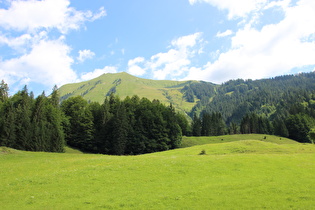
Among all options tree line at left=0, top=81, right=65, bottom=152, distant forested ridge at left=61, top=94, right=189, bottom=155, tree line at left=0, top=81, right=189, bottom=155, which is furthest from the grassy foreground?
distant forested ridge at left=61, top=94, right=189, bottom=155

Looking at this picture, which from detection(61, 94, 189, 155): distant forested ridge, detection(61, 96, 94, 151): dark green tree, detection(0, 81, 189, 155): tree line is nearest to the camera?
detection(0, 81, 189, 155): tree line

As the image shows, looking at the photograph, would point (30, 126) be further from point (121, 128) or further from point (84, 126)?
point (121, 128)

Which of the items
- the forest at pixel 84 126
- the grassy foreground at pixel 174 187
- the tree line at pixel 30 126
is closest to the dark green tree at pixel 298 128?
the forest at pixel 84 126

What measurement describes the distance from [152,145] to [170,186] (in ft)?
204

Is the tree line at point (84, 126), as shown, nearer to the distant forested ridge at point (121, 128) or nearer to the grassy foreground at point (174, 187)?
the distant forested ridge at point (121, 128)

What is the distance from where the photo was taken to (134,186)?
21.4 metres

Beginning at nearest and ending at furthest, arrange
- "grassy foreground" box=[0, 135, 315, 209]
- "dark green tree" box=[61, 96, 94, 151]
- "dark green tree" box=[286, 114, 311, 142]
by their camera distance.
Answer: "grassy foreground" box=[0, 135, 315, 209], "dark green tree" box=[61, 96, 94, 151], "dark green tree" box=[286, 114, 311, 142]

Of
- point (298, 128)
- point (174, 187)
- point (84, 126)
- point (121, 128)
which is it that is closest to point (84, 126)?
point (84, 126)

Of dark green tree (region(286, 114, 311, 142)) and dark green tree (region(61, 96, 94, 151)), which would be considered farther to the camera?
dark green tree (region(286, 114, 311, 142))

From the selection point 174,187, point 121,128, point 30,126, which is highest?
point 30,126

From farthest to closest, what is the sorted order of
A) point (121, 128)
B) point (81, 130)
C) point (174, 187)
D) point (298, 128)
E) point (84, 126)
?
point (298, 128)
point (81, 130)
point (84, 126)
point (121, 128)
point (174, 187)

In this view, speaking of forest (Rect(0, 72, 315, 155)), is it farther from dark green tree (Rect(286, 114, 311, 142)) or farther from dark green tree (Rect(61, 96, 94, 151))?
dark green tree (Rect(286, 114, 311, 142))

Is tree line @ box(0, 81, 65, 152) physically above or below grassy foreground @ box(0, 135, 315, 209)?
above

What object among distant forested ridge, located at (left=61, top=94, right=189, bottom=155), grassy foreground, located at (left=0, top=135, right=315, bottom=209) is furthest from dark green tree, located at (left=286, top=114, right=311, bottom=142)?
grassy foreground, located at (left=0, top=135, right=315, bottom=209)
